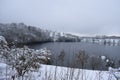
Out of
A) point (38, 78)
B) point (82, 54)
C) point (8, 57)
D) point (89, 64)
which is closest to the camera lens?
point (38, 78)

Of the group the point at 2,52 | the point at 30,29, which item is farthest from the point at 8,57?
the point at 30,29

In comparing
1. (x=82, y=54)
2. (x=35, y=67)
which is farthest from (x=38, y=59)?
(x=82, y=54)

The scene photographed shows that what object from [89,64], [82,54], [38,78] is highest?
[38,78]

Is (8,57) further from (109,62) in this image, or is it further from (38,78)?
(109,62)

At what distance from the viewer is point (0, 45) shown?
22.4ft

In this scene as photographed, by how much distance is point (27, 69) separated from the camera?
21.4ft

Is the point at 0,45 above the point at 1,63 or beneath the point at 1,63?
above

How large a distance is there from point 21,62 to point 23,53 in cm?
45

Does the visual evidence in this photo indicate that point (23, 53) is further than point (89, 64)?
No

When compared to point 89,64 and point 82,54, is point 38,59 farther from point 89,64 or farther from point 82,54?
point 89,64

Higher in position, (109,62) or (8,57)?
(8,57)

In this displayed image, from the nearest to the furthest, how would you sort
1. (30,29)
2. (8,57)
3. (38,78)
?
(38,78) → (8,57) → (30,29)

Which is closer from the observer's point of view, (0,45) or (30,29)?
(0,45)

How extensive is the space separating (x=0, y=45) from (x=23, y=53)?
3.23ft
